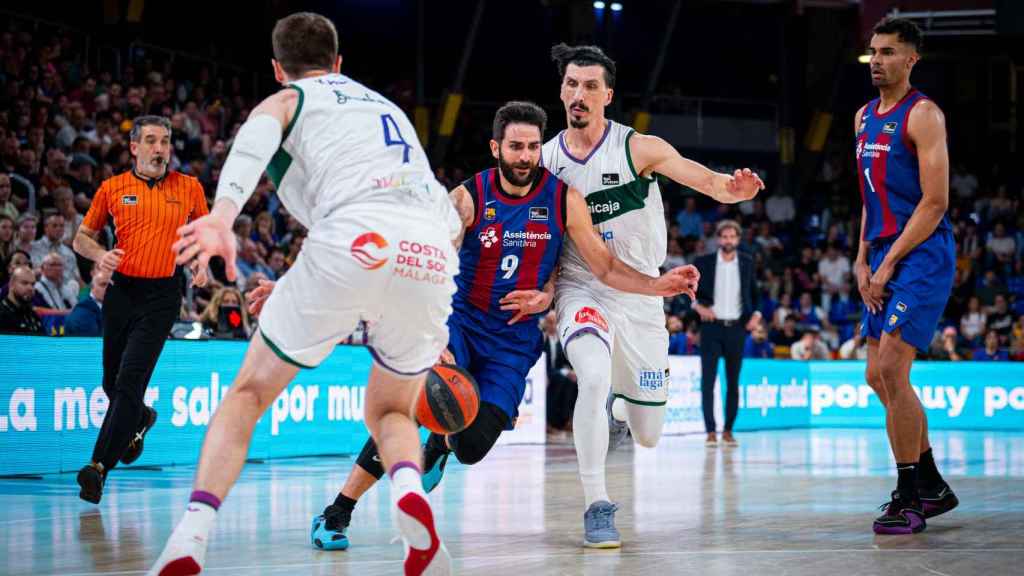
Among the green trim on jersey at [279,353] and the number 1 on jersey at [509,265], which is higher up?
the number 1 on jersey at [509,265]

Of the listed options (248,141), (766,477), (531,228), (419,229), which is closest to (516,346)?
(531,228)

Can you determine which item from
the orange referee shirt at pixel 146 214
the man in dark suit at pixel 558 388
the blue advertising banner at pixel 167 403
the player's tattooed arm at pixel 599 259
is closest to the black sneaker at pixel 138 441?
the orange referee shirt at pixel 146 214

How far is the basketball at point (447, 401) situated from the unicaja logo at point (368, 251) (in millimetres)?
975

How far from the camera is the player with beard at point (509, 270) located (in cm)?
591

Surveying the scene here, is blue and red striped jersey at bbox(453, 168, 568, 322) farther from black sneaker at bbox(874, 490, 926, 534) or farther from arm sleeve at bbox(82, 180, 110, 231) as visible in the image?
arm sleeve at bbox(82, 180, 110, 231)

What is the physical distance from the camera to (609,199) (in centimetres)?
657

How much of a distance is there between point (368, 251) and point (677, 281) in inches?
85.8

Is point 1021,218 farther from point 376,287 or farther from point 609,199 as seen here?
point 376,287

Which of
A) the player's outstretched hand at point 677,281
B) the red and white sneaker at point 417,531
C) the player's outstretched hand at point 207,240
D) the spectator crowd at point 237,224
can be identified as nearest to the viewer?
the player's outstretched hand at point 207,240

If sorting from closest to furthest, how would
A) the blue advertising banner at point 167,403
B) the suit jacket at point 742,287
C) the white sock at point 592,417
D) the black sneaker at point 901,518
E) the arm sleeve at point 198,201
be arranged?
the white sock at point 592,417
the black sneaker at point 901,518
the arm sleeve at point 198,201
the blue advertising banner at point 167,403
the suit jacket at point 742,287

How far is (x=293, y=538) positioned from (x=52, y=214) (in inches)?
309

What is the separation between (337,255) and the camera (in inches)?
160

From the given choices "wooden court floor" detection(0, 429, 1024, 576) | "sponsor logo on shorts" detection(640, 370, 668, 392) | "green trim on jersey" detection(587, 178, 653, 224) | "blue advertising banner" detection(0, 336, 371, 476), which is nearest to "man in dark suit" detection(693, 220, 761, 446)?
"wooden court floor" detection(0, 429, 1024, 576)

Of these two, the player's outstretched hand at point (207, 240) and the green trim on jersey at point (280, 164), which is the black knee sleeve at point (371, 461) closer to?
the green trim on jersey at point (280, 164)
